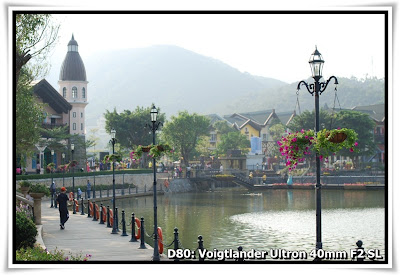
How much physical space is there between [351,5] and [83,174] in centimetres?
4676

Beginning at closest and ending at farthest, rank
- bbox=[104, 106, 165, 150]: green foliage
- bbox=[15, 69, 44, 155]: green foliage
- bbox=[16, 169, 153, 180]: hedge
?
1. bbox=[15, 69, 44, 155]: green foliage
2. bbox=[16, 169, 153, 180]: hedge
3. bbox=[104, 106, 165, 150]: green foliage

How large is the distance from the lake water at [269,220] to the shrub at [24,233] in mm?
9379

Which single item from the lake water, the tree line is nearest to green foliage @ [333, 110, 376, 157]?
the tree line

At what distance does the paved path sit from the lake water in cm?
273

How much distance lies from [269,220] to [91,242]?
652 inches

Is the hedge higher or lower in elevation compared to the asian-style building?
lower

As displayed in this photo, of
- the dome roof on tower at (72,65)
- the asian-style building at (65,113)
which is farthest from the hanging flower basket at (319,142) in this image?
the dome roof on tower at (72,65)

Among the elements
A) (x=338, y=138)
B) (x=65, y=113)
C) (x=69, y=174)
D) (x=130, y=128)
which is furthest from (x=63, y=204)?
(x=130, y=128)

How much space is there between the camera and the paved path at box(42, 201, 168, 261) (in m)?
19.0

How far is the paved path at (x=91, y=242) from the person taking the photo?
19031 millimetres

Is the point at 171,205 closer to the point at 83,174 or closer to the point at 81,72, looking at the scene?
the point at 83,174

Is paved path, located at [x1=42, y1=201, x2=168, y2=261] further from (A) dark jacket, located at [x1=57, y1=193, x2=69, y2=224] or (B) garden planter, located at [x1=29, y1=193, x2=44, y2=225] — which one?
(A) dark jacket, located at [x1=57, y1=193, x2=69, y2=224]

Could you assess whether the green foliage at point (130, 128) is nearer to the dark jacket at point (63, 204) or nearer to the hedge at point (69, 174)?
the hedge at point (69, 174)

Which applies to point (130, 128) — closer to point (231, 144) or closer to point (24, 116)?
point (231, 144)
